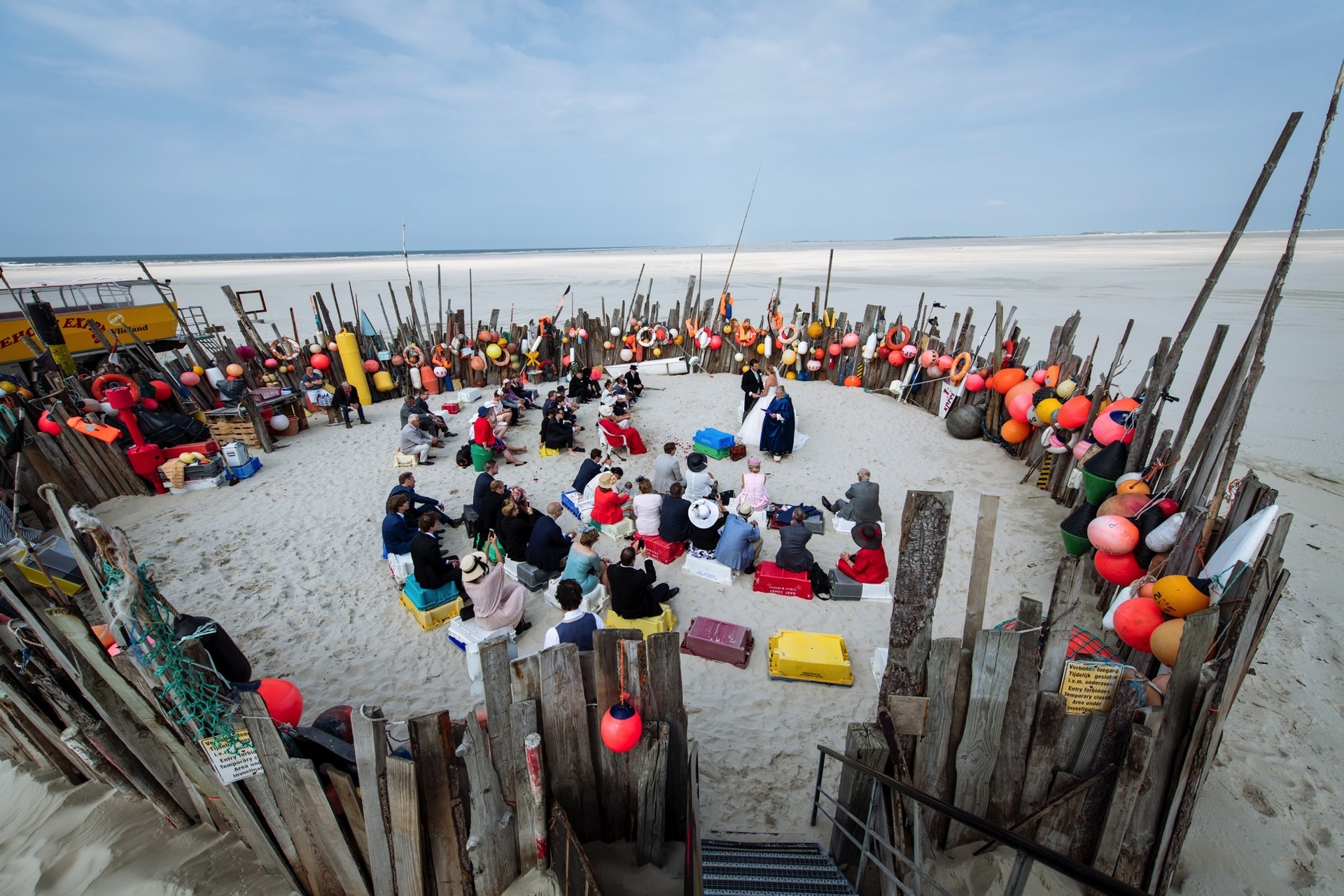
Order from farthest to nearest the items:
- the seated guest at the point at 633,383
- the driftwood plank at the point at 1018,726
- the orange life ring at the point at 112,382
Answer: the seated guest at the point at 633,383, the orange life ring at the point at 112,382, the driftwood plank at the point at 1018,726

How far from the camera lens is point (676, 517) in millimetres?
6695

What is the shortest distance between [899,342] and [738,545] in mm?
7928

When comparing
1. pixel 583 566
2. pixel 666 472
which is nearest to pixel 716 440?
pixel 666 472

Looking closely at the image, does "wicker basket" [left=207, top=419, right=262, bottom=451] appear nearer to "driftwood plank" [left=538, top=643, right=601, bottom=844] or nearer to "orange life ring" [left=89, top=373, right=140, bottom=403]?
"orange life ring" [left=89, top=373, right=140, bottom=403]

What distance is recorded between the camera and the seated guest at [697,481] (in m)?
7.87

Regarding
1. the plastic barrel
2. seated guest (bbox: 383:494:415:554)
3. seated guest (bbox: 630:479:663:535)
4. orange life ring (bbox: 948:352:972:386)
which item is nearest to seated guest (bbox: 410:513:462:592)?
seated guest (bbox: 383:494:415:554)

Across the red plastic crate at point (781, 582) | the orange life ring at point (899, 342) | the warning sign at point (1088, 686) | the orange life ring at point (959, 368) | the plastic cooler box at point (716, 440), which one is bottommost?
the red plastic crate at point (781, 582)

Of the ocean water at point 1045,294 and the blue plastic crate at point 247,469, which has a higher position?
the ocean water at point 1045,294

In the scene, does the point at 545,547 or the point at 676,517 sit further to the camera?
the point at 676,517

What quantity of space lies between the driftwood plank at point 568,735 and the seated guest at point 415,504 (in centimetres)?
421

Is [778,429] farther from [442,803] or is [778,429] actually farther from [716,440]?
[442,803]

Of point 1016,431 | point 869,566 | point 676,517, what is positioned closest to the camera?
point 869,566

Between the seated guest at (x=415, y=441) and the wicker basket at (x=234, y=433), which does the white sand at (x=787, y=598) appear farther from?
the wicker basket at (x=234, y=433)

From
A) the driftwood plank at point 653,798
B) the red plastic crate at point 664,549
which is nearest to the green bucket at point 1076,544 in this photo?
the red plastic crate at point 664,549
